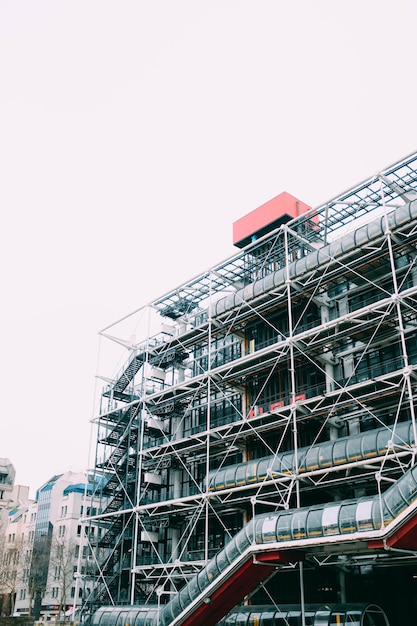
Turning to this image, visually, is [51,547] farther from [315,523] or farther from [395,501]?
[395,501]

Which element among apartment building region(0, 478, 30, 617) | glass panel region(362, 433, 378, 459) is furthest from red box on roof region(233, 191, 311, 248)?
apartment building region(0, 478, 30, 617)

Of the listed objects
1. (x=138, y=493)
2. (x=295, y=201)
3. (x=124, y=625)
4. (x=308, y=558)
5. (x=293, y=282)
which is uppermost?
(x=295, y=201)

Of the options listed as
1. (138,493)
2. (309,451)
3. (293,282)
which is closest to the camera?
(309,451)

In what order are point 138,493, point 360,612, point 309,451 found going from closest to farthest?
point 360,612 → point 309,451 → point 138,493

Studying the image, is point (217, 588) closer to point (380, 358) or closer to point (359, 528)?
point (359, 528)

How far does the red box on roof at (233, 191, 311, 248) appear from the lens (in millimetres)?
42344

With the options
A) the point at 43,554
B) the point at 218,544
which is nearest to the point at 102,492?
the point at 218,544

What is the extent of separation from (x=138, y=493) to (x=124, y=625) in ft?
27.5

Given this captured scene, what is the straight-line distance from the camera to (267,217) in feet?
141

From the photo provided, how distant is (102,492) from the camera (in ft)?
Answer: 143

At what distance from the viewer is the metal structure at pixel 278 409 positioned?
2814cm

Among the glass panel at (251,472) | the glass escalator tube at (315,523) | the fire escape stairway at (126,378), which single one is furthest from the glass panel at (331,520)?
the fire escape stairway at (126,378)

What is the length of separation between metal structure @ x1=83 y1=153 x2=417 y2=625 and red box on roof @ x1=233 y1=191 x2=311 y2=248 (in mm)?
2020

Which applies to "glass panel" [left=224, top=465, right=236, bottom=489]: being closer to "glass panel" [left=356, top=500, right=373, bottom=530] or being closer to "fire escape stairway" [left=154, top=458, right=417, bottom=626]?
"fire escape stairway" [left=154, top=458, right=417, bottom=626]
